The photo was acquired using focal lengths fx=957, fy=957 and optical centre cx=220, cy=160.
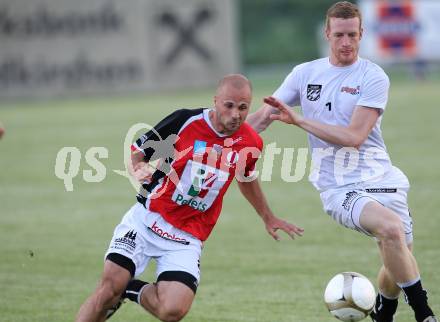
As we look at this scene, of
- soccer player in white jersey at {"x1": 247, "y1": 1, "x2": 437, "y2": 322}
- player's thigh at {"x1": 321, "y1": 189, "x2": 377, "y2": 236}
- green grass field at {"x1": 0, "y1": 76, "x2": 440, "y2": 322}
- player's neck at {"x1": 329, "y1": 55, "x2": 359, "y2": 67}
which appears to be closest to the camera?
soccer player in white jersey at {"x1": 247, "y1": 1, "x2": 437, "y2": 322}

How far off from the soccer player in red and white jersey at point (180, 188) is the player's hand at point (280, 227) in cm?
46

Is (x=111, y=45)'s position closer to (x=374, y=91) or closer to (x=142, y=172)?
(x=374, y=91)

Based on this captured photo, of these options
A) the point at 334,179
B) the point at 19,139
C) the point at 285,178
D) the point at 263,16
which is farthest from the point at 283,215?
the point at 263,16

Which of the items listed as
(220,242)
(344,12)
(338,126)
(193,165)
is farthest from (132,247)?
(220,242)

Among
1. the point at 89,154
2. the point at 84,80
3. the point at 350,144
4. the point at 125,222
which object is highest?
the point at 350,144

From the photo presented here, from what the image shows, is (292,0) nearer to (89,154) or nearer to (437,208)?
(89,154)

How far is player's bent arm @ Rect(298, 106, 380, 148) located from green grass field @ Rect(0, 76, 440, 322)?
169cm

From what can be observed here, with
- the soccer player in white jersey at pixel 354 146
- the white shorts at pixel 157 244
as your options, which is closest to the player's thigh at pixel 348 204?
the soccer player in white jersey at pixel 354 146

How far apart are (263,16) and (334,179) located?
111 ft

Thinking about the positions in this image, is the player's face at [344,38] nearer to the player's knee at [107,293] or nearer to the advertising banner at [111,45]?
the player's knee at [107,293]

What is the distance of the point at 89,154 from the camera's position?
17.8 m

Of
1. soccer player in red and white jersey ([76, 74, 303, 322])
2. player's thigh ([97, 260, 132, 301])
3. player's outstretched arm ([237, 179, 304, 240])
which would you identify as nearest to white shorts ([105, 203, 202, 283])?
soccer player in red and white jersey ([76, 74, 303, 322])

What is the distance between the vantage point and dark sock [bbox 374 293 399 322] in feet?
24.5

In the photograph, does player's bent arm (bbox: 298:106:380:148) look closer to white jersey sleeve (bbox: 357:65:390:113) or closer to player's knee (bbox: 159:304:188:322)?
white jersey sleeve (bbox: 357:65:390:113)
